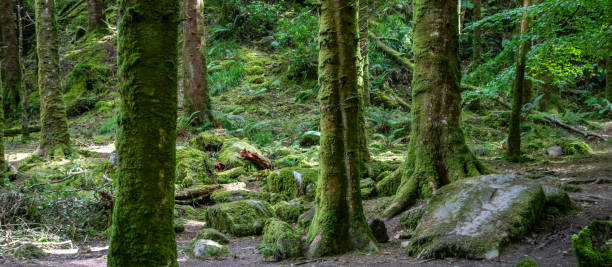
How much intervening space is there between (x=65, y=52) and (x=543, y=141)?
23769 millimetres

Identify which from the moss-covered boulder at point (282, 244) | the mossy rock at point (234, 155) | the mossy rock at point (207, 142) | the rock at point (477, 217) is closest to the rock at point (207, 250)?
the moss-covered boulder at point (282, 244)

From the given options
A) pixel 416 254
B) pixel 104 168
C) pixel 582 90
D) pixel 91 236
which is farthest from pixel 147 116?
pixel 582 90

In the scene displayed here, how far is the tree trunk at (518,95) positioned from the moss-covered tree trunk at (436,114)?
6.79 feet

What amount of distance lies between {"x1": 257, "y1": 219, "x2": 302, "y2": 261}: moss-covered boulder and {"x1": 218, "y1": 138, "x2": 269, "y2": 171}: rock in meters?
5.93

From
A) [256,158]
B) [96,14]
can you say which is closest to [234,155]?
[256,158]

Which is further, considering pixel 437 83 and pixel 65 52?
pixel 65 52

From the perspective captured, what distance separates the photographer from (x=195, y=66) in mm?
13859

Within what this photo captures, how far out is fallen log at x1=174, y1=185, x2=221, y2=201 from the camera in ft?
28.9

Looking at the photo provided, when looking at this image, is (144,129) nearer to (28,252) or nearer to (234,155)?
(28,252)

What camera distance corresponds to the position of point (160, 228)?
2.95 meters

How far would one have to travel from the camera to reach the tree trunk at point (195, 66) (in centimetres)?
1363

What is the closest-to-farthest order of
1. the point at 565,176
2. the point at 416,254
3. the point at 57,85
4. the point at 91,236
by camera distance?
the point at 416,254, the point at 91,236, the point at 565,176, the point at 57,85

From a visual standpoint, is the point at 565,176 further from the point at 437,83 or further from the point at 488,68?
the point at 437,83

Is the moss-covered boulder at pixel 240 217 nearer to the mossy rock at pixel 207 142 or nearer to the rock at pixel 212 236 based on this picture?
the rock at pixel 212 236
